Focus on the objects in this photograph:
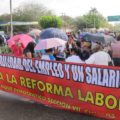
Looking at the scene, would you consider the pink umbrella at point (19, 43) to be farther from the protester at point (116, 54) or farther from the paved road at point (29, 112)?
the protester at point (116, 54)

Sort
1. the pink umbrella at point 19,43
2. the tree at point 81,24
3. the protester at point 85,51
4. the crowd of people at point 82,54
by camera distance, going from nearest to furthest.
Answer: the crowd of people at point 82,54 → the protester at point 85,51 → the pink umbrella at point 19,43 → the tree at point 81,24

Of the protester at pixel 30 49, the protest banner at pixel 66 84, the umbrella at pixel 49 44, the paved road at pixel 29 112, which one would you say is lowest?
the paved road at pixel 29 112

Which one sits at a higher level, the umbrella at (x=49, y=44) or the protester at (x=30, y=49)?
the umbrella at (x=49, y=44)

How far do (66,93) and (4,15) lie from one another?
96384mm

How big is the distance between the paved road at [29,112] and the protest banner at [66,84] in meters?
0.31

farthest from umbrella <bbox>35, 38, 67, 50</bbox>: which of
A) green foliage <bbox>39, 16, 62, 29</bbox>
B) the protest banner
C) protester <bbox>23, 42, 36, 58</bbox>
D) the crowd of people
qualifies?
green foliage <bbox>39, 16, 62, 29</bbox>

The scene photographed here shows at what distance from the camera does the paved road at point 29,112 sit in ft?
21.6

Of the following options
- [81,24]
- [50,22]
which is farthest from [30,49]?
[81,24]

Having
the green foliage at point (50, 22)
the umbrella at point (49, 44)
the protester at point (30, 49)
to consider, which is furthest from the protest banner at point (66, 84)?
the green foliage at point (50, 22)

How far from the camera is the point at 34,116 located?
673 cm

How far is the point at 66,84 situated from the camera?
6145 millimetres

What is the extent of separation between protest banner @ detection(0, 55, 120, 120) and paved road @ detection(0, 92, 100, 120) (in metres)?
0.31

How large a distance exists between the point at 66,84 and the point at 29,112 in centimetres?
130

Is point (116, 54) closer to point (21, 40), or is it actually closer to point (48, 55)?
point (48, 55)
